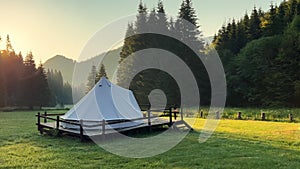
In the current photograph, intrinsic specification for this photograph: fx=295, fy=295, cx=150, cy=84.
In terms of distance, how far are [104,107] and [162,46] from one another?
26.2 m

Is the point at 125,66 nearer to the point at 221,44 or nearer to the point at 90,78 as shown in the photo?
the point at 221,44

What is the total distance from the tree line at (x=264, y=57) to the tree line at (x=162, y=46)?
4.19 meters

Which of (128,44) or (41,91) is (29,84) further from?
(128,44)

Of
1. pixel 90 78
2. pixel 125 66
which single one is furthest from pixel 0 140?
pixel 90 78

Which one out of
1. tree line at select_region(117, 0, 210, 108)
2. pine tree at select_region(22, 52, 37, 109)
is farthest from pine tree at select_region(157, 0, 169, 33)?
pine tree at select_region(22, 52, 37, 109)

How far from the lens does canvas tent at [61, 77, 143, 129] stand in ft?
44.8

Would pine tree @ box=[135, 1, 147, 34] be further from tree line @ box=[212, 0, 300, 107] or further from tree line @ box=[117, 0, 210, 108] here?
tree line @ box=[212, 0, 300, 107]

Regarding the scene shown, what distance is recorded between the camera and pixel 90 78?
60.2 metres

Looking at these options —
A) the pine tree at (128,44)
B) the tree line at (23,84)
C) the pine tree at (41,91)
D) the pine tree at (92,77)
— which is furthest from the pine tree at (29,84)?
the pine tree at (128,44)

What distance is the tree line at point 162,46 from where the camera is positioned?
3728cm

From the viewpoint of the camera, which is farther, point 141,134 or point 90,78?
point 90,78

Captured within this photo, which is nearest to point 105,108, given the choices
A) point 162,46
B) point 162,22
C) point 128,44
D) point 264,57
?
point 162,46

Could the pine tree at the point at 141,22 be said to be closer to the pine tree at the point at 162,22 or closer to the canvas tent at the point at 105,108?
the pine tree at the point at 162,22

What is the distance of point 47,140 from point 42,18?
32.8 feet
